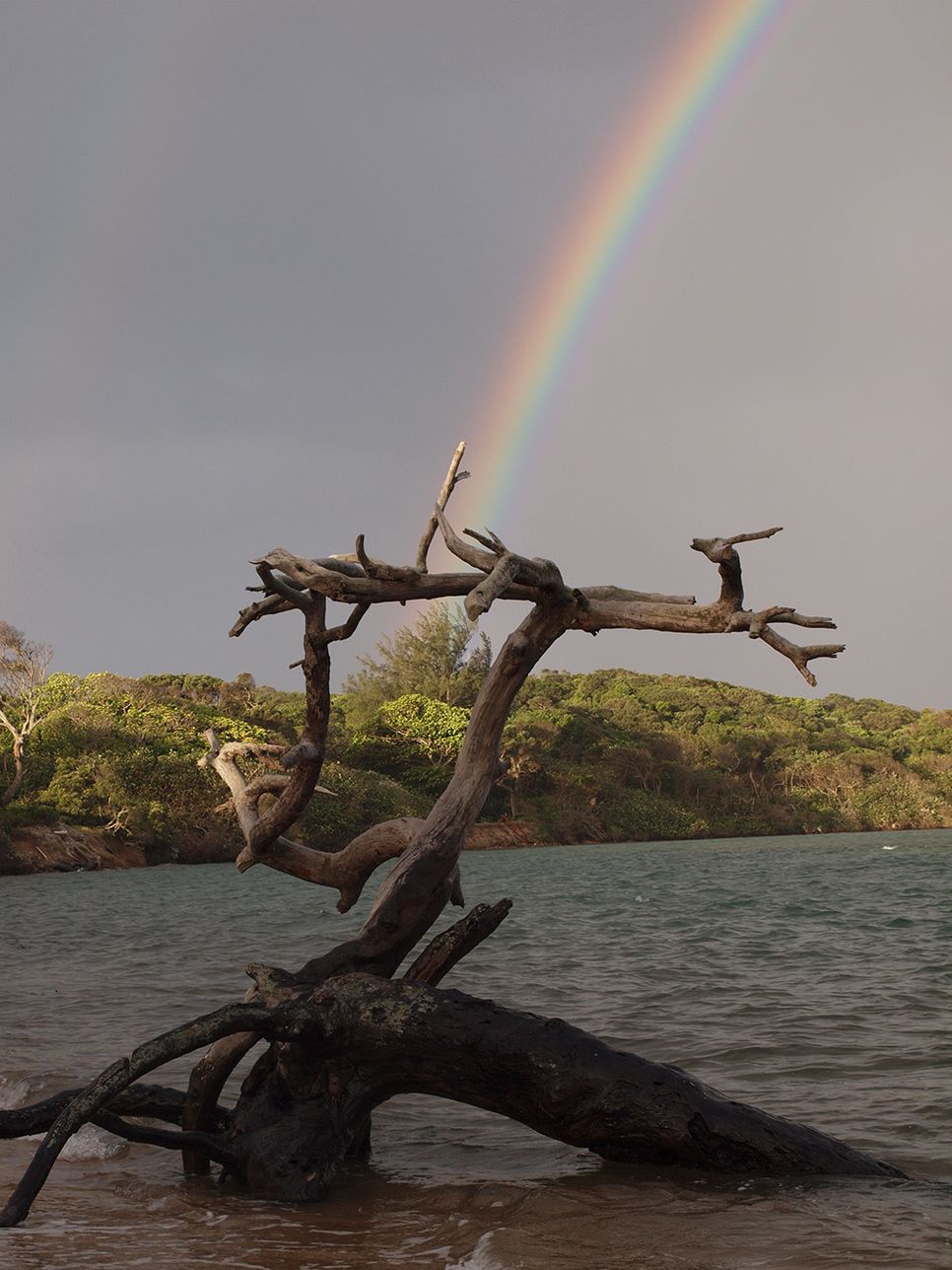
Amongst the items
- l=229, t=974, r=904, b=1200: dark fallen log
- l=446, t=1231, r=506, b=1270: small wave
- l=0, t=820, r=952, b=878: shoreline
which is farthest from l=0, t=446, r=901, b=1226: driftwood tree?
l=0, t=820, r=952, b=878: shoreline

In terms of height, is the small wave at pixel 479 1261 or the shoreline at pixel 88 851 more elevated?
the small wave at pixel 479 1261

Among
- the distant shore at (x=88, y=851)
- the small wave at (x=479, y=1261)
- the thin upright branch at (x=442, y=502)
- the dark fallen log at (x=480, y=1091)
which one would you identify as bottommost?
the distant shore at (x=88, y=851)

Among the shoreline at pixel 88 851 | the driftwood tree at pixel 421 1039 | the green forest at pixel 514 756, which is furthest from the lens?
the green forest at pixel 514 756

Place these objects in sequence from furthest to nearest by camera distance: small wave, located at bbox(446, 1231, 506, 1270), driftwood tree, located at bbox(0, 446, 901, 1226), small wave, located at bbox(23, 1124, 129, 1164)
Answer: small wave, located at bbox(23, 1124, 129, 1164), driftwood tree, located at bbox(0, 446, 901, 1226), small wave, located at bbox(446, 1231, 506, 1270)

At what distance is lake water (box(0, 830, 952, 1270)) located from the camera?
592 cm

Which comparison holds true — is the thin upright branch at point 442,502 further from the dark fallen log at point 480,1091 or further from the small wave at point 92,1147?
the small wave at point 92,1147

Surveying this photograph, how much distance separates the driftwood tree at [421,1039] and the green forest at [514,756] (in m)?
45.8

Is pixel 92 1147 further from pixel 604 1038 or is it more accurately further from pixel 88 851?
pixel 88 851

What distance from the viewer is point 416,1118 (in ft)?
30.1

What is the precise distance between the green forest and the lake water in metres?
28.3

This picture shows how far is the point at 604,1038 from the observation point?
11711mm

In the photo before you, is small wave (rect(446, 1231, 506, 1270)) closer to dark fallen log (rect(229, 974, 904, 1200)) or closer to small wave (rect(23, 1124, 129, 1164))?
dark fallen log (rect(229, 974, 904, 1200))

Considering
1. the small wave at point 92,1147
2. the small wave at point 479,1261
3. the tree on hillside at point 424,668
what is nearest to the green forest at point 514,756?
the tree on hillside at point 424,668

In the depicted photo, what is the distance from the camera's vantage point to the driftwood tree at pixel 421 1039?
21.0 feet
